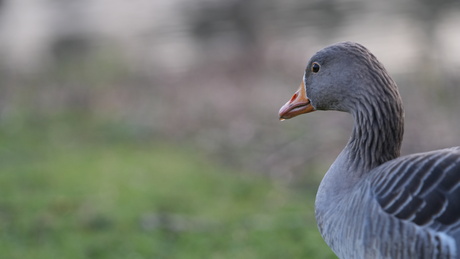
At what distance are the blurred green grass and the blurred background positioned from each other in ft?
0.06

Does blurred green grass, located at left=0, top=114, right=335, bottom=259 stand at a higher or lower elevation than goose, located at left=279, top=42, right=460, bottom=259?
lower

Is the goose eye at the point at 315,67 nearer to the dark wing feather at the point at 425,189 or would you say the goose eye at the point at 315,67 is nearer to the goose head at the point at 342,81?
the goose head at the point at 342,81

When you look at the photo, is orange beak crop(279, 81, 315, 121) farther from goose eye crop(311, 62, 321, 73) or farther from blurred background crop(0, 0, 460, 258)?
blurred background crop(0, 0, 460, 258)

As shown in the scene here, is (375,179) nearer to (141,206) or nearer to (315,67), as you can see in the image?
(315,67)

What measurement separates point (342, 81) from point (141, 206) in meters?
3.21

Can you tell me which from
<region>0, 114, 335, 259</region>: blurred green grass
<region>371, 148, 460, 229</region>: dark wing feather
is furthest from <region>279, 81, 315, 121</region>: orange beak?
<region>0, 114, 335, 259</region>: blurred green grass

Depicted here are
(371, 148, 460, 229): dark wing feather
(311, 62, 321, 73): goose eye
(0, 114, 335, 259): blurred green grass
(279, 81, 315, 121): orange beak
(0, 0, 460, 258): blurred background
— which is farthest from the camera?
(0, 0, 460, 258): blurred background

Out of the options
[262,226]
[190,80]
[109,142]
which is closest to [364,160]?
[262,226]

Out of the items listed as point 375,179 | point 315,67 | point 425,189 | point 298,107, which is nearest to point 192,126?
point 298,107

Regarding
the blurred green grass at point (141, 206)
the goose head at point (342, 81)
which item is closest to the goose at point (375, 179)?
the goose head at point (342, 81)

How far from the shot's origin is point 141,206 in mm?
6805

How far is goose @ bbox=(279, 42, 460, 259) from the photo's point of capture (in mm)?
3418

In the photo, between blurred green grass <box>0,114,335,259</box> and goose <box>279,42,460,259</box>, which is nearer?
goose <box>279,42,460,259</box>

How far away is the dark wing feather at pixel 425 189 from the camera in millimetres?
3400
